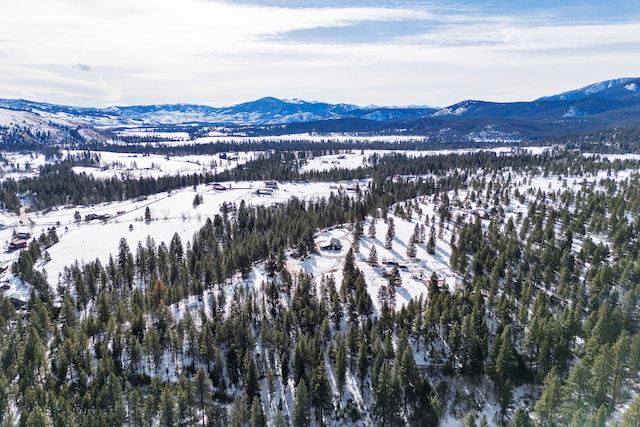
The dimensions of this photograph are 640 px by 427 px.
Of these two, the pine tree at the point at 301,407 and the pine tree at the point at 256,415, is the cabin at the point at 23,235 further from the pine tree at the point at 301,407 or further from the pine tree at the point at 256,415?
the pine tree at the point at 301,407

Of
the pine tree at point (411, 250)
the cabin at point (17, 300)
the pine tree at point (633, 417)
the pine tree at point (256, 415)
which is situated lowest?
the pine tree at point (256, 415)

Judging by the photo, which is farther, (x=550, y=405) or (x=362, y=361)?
(x=362, y=361)

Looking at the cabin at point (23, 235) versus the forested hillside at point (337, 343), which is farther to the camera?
the cabin at point (23, 235)

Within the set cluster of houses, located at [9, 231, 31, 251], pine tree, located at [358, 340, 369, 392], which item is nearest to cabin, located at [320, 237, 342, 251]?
pine tree, located at [358, 340, 369, 392]

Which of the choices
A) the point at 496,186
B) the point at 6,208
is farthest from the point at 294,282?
the point at 6,208

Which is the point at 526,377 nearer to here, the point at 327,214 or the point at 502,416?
the point at 502,416

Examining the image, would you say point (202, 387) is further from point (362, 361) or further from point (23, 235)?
point (23, 235)

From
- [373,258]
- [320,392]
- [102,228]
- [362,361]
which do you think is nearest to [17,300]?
[102,228]

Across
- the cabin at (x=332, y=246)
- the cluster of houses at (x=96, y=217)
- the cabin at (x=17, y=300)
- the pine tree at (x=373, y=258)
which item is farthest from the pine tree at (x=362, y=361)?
the cluster of houses at (x=96, y=217)

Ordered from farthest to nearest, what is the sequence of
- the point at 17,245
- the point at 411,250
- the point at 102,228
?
the point at 102,228 → the point at 17,245 → the point at 411,250

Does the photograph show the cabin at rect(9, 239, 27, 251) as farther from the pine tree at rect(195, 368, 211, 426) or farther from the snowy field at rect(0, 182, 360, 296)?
the pine tree at rect(195, 368, 211, 426)

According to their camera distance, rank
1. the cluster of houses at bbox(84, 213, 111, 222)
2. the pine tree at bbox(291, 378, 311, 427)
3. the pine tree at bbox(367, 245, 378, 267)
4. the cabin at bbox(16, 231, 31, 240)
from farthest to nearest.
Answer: the cluster of houses at bbox(84, 213, 111, 222) → the cabin at bbox(16, 231, 31, 240) → the pine tree at bbox(367, 245, 378, 267) → the pine tree at bbox(291, 378, 311, 427)
